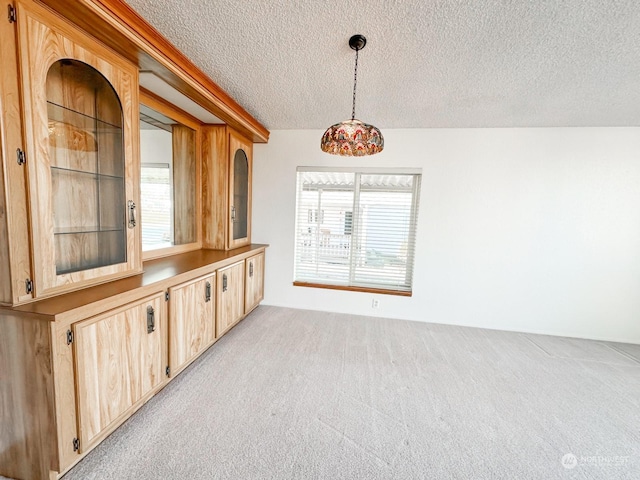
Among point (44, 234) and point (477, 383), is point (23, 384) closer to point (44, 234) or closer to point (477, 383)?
point (44, 234)

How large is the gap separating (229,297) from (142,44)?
214 centimetres

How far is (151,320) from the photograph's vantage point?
170 centimetres

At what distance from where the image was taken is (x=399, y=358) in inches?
98.9

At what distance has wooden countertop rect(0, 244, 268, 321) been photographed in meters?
1.17

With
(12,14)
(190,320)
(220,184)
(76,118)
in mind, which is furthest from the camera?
(220,184)

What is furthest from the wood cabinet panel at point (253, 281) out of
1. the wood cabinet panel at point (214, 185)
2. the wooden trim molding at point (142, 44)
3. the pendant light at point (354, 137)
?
the pendant light at point (354, 137)

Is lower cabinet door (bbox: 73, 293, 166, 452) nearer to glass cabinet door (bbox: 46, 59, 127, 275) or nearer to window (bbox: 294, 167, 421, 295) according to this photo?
glass cabinet door (bbox: 46, 59, 127, 275)

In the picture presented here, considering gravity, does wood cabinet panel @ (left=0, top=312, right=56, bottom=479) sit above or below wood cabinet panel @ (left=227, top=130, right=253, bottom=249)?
below

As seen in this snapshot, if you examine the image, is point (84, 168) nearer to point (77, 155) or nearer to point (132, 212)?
point (77, 155)

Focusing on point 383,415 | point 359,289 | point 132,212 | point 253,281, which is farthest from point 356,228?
point 132,212

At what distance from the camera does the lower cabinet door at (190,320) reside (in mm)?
1928

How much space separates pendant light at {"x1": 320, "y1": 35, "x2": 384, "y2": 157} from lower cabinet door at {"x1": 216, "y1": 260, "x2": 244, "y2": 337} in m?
1.61

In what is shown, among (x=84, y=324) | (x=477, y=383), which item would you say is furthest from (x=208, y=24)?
(x=477, y=383)

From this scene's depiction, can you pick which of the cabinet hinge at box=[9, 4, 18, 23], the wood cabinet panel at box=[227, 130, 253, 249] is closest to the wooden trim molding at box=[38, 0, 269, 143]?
the cabinet hinge at box=[9, 4, 18, 23]
